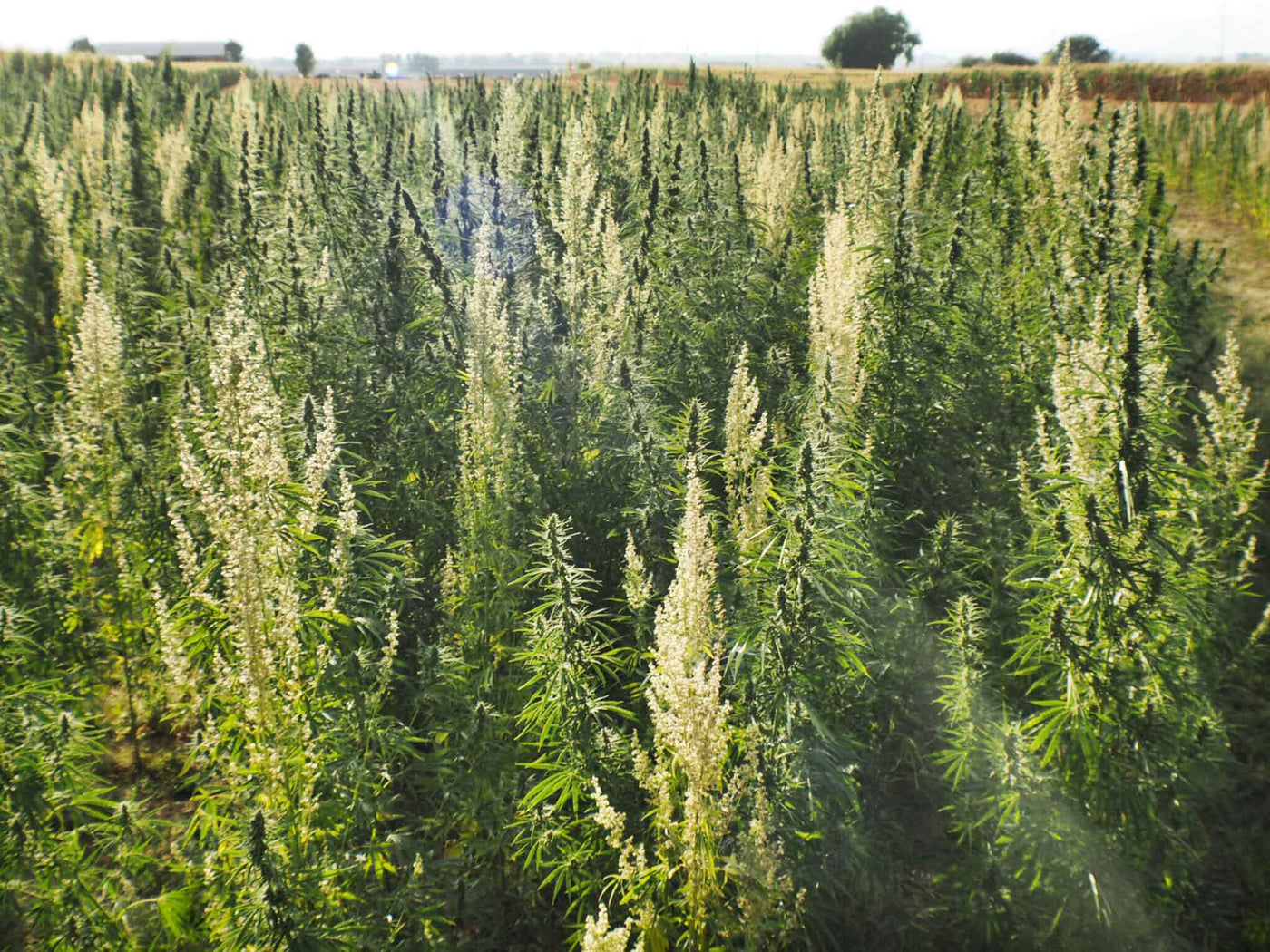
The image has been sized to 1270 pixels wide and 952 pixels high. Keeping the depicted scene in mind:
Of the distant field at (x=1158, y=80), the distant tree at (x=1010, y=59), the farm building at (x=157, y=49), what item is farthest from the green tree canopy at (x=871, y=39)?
the farm building at (x=157, y=49)

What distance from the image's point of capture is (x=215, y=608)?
2.87 metres

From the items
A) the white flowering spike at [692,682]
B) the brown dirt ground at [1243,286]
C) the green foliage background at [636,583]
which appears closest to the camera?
the white flowering spike at [692,682]

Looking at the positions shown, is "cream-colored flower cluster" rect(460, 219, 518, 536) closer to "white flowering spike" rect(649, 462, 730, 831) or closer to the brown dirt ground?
"white flowering spike" rect(649, 462, 730, 831)

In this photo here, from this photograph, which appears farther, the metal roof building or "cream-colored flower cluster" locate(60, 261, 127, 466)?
the metal roof building

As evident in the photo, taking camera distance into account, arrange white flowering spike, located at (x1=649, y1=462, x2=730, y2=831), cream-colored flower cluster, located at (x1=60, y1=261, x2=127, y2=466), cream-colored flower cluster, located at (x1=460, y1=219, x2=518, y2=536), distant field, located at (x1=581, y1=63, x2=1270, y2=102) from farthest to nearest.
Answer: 1. distant field, located at (x1=581, y1=63, x2=1270, y2=102)
2. cream-colored flower cluster, located at (x1=60, y1=261, x2=127, y2=466)
3. cream-colored flower cluster, located at (x1=460, y1=219, x2=518, y2=536)
4. white flowering spike, located at (x1=649, y1=462, x2=730, y2=831)

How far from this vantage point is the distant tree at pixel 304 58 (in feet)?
153

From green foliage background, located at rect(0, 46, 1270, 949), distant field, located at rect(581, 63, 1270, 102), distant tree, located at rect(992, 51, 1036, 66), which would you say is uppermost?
distant tree, located at rect(992, 51, 1036, 66)

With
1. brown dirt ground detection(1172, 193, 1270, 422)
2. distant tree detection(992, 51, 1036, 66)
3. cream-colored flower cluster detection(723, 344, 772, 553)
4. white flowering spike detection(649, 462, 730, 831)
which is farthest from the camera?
distant tree detection(992, 51, 1036, 66)

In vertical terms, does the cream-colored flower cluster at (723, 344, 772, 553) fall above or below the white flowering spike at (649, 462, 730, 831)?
above

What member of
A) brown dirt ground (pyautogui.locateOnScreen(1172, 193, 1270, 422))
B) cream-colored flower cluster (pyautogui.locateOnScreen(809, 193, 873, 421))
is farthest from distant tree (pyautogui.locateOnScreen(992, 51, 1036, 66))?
cream-colored flower cluster (pyautogui.locateOnScreen(809, 193, 873, 421))

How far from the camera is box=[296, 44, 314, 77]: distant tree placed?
153 feet

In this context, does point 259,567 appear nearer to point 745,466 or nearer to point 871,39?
point 745,466

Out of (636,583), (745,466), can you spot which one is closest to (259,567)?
(636,583)

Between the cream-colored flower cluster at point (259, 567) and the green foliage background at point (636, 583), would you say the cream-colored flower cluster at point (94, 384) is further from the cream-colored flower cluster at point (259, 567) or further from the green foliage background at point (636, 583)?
the cream-colored flower cluster at point (259, 567)
